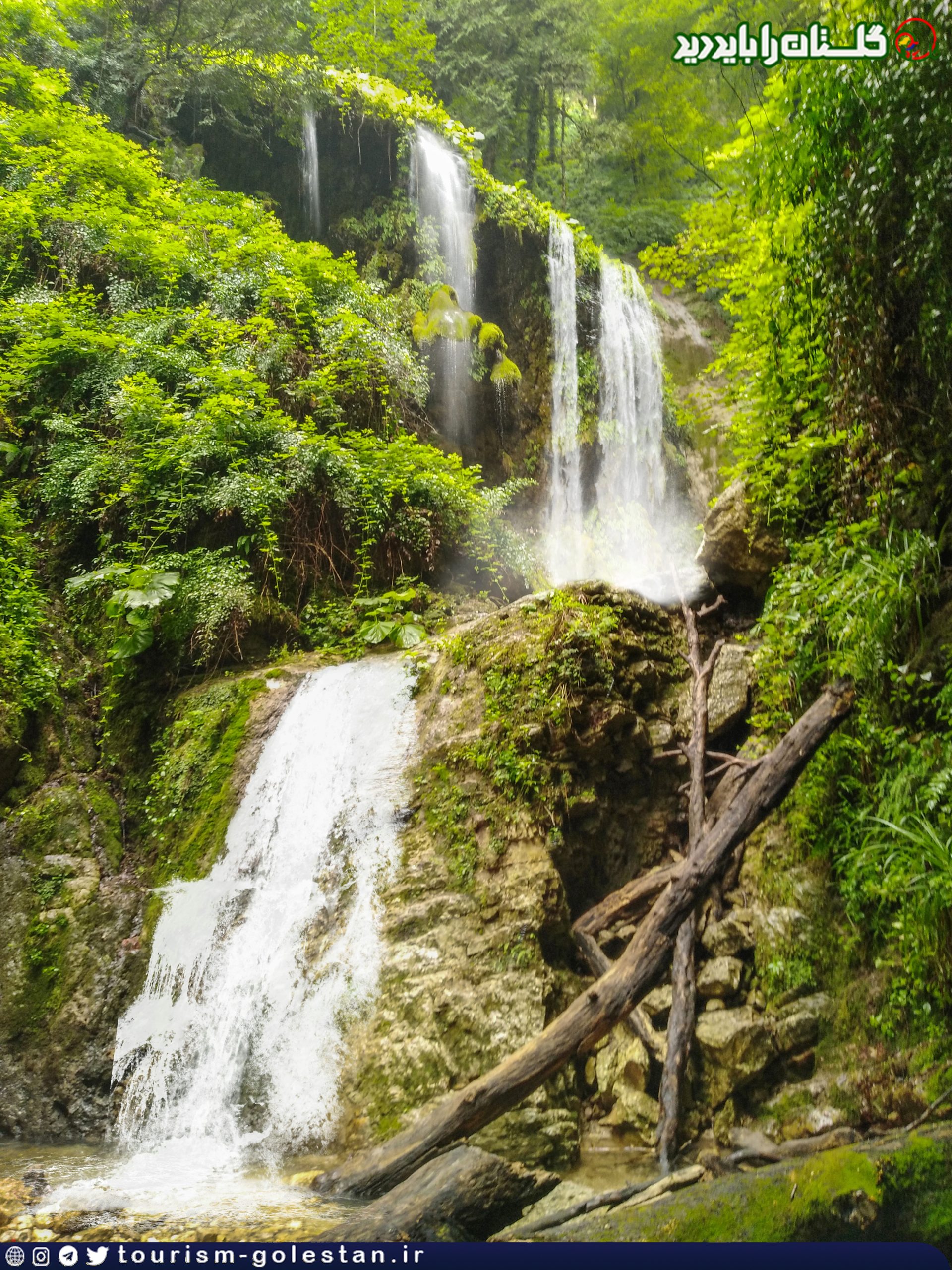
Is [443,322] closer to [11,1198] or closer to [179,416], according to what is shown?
[179,416]

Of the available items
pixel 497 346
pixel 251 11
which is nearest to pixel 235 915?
pixel 497 346

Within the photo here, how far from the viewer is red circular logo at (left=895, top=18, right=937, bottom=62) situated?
287 cm

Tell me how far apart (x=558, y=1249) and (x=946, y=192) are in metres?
3.96

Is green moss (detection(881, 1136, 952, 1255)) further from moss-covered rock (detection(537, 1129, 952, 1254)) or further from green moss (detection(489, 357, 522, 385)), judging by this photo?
green moss (detection(489, 357, 522, 385))

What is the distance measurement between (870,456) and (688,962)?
264 centimetres

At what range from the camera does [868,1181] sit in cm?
223

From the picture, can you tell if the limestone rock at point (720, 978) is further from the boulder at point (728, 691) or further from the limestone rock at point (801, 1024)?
the boulder at point (728, 691)

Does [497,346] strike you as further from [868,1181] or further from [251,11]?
[868,1181]

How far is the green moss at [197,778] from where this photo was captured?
4675mm

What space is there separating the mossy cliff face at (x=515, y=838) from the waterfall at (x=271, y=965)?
19 cm

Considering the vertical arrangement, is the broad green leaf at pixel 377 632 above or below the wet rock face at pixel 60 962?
above

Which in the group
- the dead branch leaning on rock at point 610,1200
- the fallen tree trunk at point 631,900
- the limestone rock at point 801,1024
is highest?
the fallen tree trunk at point 631,900

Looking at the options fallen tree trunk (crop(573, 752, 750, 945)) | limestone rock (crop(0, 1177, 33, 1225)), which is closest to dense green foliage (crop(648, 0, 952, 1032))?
fallen tree trunk (crop(573, 752, 750, 945))

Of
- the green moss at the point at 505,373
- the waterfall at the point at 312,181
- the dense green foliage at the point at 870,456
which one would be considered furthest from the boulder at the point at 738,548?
the waterfall at the point at 312,181
